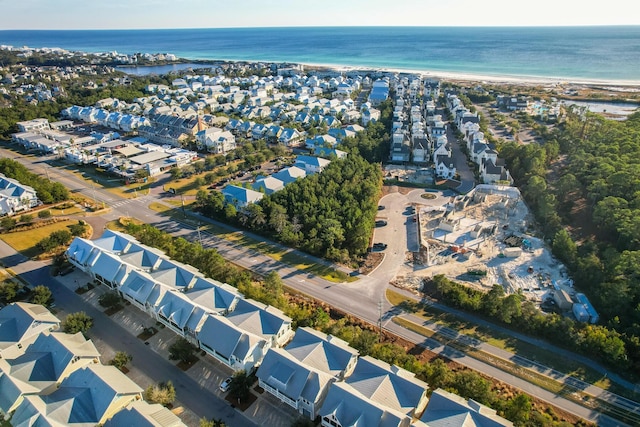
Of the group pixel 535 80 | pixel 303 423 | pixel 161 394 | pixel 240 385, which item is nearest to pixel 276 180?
pixel 240 385

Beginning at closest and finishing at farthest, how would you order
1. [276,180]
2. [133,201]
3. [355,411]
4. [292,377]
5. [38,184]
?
1. [355,411]
2. [292,377]
3. [38,184]
4. [133,201]
5. [276,180]

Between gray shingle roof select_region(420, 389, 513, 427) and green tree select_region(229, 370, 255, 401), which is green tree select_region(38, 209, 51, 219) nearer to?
green tree select_region(229, 370, 255, 401)

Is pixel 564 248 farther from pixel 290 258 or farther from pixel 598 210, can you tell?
pixel 290 258

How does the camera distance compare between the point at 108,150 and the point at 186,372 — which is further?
the point at 108,150

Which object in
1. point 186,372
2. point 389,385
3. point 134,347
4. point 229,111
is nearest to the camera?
point 389,385

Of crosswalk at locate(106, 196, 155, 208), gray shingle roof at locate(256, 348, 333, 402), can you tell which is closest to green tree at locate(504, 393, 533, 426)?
gray shingle roof at locate(256, 348, 333, 402)
